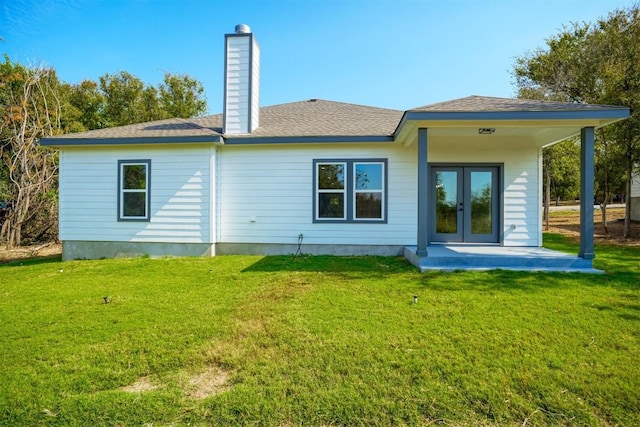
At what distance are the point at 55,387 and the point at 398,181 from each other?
6902 mm

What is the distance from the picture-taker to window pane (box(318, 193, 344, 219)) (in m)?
8.08

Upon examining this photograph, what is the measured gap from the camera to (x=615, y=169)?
11.9 m

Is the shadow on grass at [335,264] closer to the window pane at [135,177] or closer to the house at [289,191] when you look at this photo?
the house at [289,191]

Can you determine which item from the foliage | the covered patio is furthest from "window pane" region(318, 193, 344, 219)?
the foliage

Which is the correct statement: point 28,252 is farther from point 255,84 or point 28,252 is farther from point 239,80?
point 255,84

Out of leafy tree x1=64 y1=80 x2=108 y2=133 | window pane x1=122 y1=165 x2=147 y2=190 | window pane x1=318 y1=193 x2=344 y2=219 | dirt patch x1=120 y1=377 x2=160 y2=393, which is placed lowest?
dirt patch x1=120 y1=377 x2=160 y2=393

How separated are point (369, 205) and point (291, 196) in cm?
187

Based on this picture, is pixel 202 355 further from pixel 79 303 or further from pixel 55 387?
pixel 79 303

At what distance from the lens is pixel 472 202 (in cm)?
804

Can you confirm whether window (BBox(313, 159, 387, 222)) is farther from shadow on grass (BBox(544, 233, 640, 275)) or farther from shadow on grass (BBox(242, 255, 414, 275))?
shadow on grass (BBox(544, 233, 640, 275))

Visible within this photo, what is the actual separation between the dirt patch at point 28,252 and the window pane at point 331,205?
8.00 meters

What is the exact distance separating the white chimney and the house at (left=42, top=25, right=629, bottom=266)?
0.48 meters

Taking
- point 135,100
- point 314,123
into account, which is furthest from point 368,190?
point 135,100

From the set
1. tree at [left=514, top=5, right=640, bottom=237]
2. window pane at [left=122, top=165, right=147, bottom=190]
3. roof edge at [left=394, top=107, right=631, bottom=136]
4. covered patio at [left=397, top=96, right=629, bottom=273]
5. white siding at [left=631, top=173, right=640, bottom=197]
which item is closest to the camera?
roof edge at [left=394, top=107, right=631, bottom=136]
